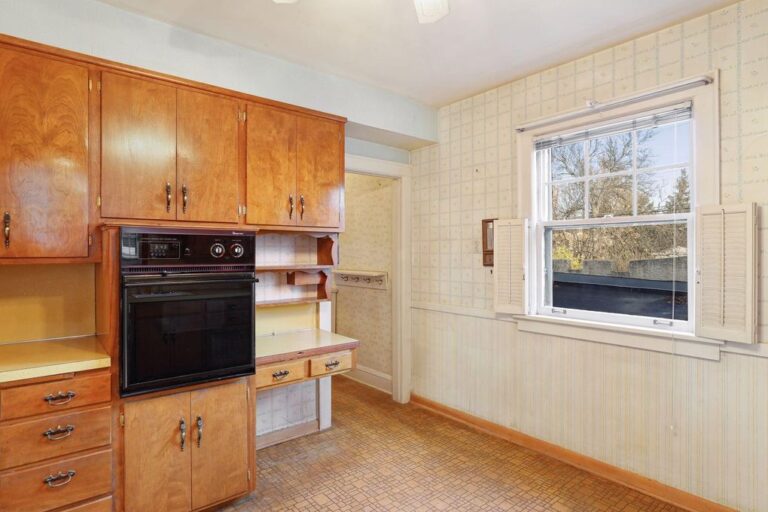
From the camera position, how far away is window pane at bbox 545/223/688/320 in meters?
2.37

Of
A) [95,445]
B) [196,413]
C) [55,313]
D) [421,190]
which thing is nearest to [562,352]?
[421,190]

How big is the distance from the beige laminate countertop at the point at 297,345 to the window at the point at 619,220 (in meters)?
1.49

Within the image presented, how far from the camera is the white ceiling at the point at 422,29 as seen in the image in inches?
83.0

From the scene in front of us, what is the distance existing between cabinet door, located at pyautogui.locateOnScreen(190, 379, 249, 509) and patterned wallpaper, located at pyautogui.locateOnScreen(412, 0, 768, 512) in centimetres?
186

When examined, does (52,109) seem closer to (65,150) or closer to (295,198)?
(65,150)

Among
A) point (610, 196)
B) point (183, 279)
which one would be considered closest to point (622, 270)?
point (610, 196)

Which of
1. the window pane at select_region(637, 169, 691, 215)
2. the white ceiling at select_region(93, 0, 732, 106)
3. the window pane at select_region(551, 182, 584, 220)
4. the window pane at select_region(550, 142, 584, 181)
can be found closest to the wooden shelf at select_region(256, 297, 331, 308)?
the white ceiling at select_region(93, 0, 732, 106)

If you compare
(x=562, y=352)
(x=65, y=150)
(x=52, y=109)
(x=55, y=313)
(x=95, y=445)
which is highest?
(x=52, y=109)

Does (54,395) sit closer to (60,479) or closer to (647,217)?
(60,479)

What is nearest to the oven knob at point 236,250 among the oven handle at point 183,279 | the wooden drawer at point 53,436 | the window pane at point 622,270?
the oven handle at point 183,279

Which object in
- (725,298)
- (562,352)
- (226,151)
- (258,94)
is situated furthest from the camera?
(562,352)

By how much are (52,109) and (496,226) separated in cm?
268

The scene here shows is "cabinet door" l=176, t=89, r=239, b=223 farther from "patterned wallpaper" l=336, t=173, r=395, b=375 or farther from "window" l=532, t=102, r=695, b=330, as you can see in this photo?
"window" l=532, t=102, r=695, b=330

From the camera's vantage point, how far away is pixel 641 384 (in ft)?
7.92
